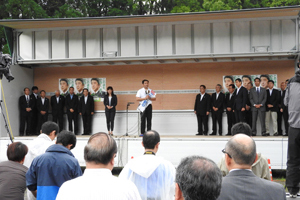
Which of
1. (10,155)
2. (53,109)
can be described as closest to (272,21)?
(53,109)

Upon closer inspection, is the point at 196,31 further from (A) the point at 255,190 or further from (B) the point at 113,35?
(A) the point at 255,190

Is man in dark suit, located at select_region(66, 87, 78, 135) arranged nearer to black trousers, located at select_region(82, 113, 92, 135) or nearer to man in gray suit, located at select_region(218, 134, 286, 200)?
black trousers, located at select_region(82, 113, 92, 135)

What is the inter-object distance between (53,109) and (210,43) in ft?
22.1

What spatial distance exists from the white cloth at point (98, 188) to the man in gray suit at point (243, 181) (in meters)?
0.71

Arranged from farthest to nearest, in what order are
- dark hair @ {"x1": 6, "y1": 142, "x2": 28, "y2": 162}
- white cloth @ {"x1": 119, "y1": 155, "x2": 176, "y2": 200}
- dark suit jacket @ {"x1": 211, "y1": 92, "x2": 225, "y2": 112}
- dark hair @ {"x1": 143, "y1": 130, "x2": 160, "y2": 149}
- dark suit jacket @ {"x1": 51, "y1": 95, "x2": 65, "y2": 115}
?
1. dark suit jacket @ {"x1": 51, "y1": 95, "x2": 65, "y2": 115}
2. dark suit jacket @ {"x1": 211, "y1": 92, "x2": 225, "y2": 112}
3. dark hair @ {"x1": 6, "y1": 142, "x2": 28, "y2": 162}
4. dark hair @ {"x1": 143, "y1": 130, "x2": 160, "y2": 149}
5. white cloth @ {"x1": 119, "y1": 155, "x2": 176, "y2": 200}

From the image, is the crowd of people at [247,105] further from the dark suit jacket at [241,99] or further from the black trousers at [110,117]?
the black trousers at [110,117]

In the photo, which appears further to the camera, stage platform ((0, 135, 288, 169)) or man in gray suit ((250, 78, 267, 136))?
man in gray suit ((250, 78, 267, 136))

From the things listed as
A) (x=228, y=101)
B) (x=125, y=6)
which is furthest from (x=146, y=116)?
(x=125, y=6)

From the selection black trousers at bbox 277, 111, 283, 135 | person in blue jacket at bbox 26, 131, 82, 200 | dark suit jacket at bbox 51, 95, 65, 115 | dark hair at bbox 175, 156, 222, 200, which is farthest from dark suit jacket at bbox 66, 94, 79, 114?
dark hair at bbox 175, 156, 222, 200

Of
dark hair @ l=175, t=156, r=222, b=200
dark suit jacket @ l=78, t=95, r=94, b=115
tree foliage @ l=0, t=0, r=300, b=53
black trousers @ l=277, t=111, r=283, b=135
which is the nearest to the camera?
dark hair @ l=175, t=156, r=222, b=200

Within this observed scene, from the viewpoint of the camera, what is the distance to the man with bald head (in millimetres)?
2473

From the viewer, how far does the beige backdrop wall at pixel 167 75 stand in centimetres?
1388

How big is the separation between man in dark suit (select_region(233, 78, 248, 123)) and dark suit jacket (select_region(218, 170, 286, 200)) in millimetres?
10520

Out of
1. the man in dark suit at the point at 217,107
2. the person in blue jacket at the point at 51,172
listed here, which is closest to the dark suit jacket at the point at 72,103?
the man in dark suit at the point at 217,107
